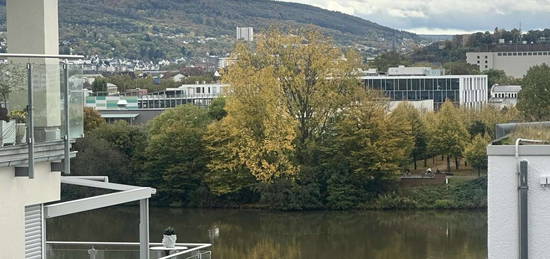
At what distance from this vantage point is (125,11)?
183 m

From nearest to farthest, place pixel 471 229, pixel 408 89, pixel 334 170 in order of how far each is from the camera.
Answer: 1. pixel 471 229
2. pixel 334 170
3. pixel 408 89

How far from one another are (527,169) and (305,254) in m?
21.5

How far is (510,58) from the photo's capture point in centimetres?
12575

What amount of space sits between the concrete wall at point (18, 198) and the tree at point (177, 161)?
102 feet

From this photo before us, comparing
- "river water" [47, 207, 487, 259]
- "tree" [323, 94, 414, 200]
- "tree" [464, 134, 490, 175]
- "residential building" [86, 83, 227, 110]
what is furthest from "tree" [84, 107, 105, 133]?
"tree" [464, 134, 490, 175]

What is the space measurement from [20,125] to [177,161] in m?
32.2

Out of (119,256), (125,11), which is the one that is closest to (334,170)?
(119,256)

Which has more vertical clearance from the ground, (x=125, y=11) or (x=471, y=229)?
(x=125, y=11)

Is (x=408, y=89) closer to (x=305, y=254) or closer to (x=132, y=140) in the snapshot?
(x=132, y=140)

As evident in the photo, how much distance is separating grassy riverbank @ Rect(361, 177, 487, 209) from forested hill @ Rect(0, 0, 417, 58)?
349 ft

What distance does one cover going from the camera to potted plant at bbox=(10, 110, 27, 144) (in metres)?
7.86

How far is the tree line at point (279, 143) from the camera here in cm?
3872

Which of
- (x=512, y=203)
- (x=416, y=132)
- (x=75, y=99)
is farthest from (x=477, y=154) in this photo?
(x=75, y=99)

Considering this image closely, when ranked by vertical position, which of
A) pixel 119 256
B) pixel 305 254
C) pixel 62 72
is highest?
pixel 62 72
